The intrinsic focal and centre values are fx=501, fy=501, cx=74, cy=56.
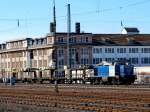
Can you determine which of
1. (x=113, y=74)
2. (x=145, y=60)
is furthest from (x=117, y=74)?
(x=145, y=60)

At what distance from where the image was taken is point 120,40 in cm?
12219

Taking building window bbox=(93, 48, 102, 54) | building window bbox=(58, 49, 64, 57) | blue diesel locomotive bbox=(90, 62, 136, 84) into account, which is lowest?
blue diesel locomotive bbox=(90, 62, 136, 84)

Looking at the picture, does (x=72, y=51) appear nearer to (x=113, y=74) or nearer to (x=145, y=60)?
(x=145, y=60)

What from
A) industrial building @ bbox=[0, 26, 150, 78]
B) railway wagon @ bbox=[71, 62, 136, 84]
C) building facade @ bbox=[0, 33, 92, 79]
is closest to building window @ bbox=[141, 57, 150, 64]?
industrial building @ bbox=[0, 26, 150, 78]

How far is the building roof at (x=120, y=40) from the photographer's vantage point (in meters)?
120

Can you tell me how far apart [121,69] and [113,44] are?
49542 millimetres

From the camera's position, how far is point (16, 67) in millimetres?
133250

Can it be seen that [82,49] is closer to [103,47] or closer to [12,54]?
[103,47]

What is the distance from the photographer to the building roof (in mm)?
120500

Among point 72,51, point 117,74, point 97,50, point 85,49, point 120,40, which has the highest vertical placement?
point 120,40

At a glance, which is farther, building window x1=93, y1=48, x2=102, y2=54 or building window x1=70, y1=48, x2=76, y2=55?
building window x1=93, y1=48, x2=102, y2=54

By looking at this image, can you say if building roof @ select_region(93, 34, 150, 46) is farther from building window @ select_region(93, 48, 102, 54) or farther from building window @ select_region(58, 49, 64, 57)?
building window @ select_region(58, 49, 64, 57)

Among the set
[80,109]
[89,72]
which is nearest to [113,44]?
[89,72]

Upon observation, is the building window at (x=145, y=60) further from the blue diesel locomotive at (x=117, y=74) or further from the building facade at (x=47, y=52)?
the blue diesel locomotive at (x=117, y=74)
